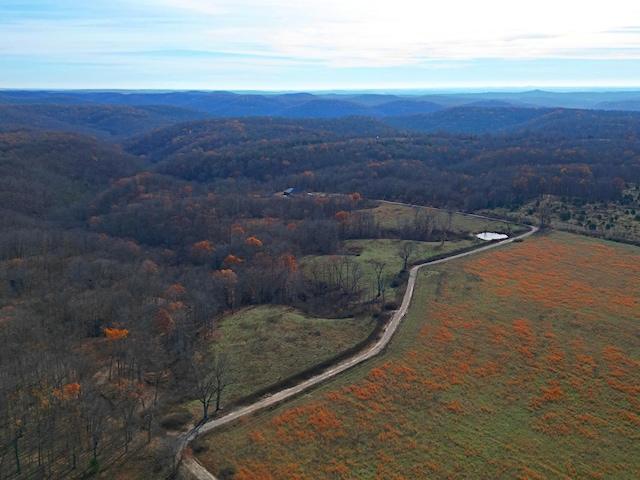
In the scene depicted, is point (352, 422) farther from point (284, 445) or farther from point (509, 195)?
point (509, 195)

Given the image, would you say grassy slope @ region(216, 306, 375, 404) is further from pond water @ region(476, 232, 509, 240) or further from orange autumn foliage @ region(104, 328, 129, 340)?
pond water @ region(476, 232, 509, 240)

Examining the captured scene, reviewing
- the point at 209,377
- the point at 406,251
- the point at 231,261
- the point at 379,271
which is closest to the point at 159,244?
the point at 231,261

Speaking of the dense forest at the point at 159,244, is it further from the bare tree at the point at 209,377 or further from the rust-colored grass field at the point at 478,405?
the rust-colored grass field at the point at 478,405

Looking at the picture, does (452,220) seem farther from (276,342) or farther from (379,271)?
(276,342)

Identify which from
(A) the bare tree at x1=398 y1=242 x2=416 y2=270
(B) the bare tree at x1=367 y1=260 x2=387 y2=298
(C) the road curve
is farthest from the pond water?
(C) the road curve

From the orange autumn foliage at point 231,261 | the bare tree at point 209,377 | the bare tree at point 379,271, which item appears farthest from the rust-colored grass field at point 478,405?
the orange autumn foliage at point 231,261
